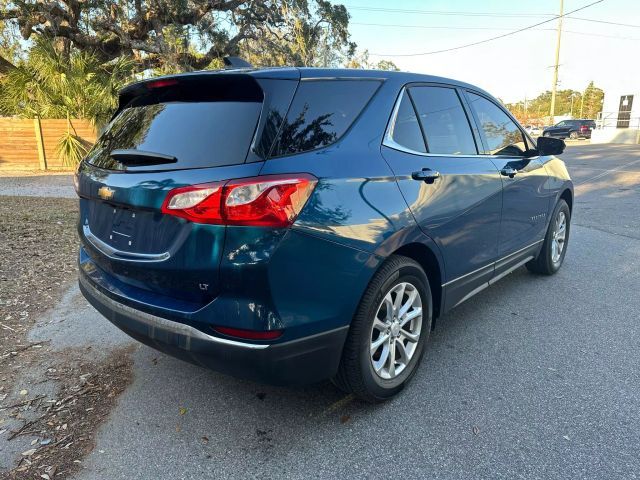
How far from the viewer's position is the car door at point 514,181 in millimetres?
3730

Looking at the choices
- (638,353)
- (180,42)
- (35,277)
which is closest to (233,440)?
(638,353)

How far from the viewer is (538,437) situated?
2.46m

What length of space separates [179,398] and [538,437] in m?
2.01

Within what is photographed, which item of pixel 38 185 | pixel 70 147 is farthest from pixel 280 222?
pixel 70 147

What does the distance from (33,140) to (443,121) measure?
14.4 meters

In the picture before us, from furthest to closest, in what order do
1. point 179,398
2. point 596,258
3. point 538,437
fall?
point 596,258 → point 179,398 → point 538,437

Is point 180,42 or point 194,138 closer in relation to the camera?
point 194,138

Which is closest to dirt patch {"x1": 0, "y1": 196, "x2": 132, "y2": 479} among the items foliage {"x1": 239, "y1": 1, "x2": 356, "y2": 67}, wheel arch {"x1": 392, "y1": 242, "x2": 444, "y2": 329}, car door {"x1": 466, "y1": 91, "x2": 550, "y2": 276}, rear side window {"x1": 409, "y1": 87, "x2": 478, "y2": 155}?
wheel arch {"x1": 392, "y1": 242, "x2": 444, "y2": 329}

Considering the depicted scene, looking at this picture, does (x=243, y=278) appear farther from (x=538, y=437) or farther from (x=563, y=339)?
(x=563, y=339)

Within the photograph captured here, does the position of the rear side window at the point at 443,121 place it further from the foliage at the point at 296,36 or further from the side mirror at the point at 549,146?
the foliage at the point at 296,36

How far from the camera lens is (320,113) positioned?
94.3 inches

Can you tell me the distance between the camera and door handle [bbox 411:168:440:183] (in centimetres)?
273

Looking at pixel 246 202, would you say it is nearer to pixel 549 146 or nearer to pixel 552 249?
pixel 549 146

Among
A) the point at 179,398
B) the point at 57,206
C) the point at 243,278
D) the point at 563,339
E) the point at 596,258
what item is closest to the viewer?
the point at 243,278
